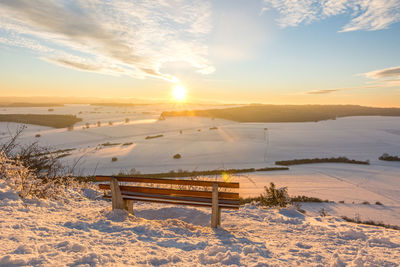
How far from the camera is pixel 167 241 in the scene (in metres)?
3.78

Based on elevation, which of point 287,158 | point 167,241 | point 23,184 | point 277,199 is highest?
point 23,184

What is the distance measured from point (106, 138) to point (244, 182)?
50.9 meters

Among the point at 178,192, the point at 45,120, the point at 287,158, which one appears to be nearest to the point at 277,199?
the point at 178,192

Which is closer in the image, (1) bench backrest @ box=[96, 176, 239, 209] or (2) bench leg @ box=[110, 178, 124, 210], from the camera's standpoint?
(1) bench backrest @ box=[96, 176, 239, 209]

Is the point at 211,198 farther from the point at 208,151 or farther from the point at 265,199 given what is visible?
the point at 208,151

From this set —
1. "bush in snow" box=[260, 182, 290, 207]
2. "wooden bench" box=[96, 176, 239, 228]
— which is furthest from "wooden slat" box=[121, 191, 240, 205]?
"bush in snow" box=[260, 182, 290, 207]

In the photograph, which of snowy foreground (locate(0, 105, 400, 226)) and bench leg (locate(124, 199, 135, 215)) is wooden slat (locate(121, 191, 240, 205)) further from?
snowy foreground (locate(0, 105, 400, 226))

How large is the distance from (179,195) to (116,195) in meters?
1.54

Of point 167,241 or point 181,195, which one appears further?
point 181,195

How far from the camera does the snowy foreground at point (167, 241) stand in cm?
300

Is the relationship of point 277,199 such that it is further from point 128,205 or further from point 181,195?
point 128,205

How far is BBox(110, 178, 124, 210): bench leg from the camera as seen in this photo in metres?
5.07

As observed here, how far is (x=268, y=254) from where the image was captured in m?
3.50

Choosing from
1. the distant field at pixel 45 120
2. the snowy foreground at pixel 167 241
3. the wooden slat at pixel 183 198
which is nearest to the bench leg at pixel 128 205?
the wooden slat at pixel 183 198
